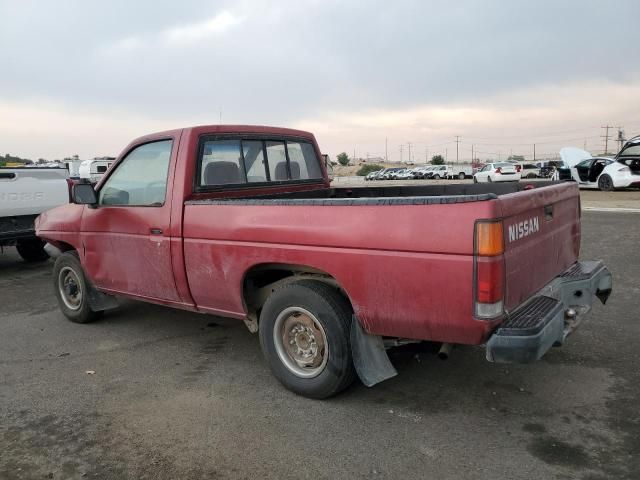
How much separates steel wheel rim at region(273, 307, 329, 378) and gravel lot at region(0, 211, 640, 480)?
23 cm

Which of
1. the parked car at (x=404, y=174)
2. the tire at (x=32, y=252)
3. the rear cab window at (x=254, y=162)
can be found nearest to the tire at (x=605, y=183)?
the rear cab window at (x=254, y=162)

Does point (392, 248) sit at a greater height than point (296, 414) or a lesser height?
greater

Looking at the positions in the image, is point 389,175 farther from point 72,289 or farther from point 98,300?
point 98,300

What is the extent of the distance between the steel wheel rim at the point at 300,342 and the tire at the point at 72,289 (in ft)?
8.50

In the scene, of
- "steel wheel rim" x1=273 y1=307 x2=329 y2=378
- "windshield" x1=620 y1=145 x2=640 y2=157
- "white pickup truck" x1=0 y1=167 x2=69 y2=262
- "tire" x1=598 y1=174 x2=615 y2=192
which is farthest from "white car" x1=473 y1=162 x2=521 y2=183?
"steel wheel rim" x1=273 y1=307 x2=329 y2=378

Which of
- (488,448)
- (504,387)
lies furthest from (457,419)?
(504,387)

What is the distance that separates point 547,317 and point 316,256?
4.57 ft

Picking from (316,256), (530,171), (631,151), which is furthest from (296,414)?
(530,171)

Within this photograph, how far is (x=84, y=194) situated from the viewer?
4840 mm

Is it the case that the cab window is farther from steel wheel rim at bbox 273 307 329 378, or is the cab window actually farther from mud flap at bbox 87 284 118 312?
steel wheel rim at bbox 273 307 329 378

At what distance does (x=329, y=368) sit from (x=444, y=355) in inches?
29.2

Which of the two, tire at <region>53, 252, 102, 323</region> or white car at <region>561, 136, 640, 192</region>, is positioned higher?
white car at <region>561, 136, 640, 192</region>

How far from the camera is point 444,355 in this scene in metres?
3.39

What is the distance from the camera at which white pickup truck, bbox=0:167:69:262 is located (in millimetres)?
7871
